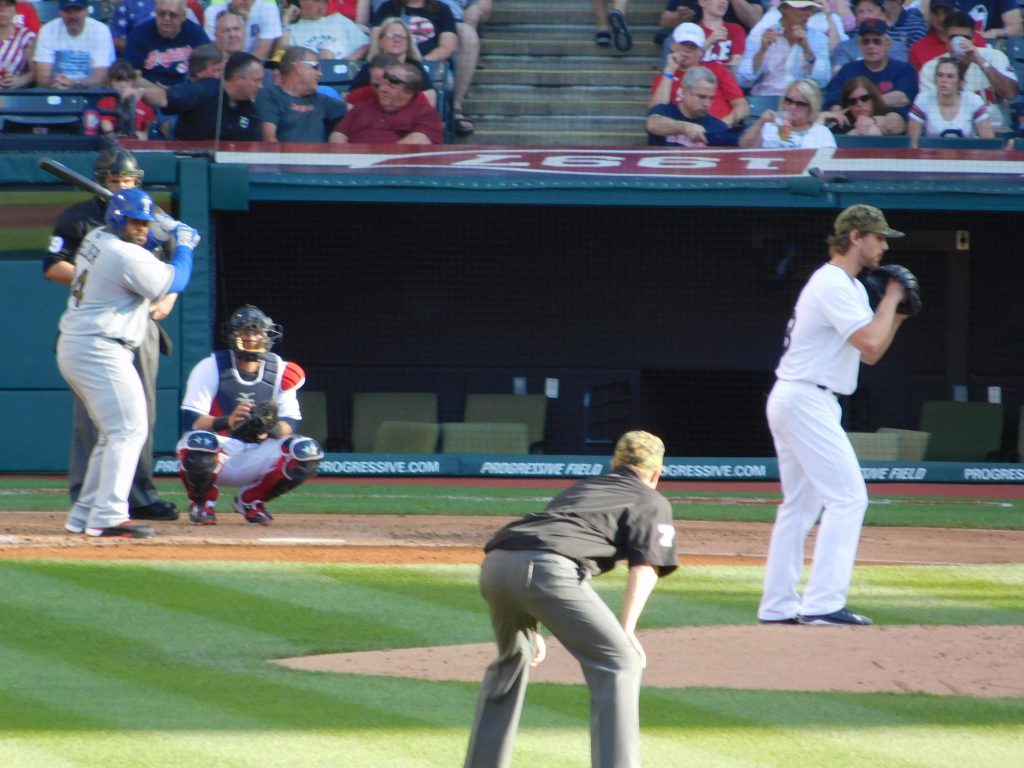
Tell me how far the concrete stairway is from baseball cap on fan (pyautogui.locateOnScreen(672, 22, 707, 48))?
3.48ft

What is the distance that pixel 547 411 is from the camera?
1341cm

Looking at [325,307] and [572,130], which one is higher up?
[572,130]

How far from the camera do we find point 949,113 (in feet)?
39.5

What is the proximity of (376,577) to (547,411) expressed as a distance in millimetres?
6618

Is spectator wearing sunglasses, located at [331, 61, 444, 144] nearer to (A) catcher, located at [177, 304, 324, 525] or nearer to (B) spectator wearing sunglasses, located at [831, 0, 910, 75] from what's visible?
(B) spectator wearing sunglasses, located at [831, 0, 910, 75]

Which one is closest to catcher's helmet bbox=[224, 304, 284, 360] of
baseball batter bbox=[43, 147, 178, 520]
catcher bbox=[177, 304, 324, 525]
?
catcher bbox=[177, 304, 324, 525]

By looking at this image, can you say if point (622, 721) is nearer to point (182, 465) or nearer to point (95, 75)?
point (182, 465)

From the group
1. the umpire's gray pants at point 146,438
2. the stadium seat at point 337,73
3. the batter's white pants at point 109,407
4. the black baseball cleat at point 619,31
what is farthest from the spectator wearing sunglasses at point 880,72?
the batter's white pants at point 109,407

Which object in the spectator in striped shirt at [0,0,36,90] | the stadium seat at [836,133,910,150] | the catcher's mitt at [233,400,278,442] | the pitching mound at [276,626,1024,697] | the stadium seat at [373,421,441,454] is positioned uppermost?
the spectator in striped shirt at [0,0,36,90]

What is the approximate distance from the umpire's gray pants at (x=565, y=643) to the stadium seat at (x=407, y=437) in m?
8.55

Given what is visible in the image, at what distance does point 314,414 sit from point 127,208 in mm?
5695

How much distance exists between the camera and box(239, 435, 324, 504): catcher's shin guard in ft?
25.6

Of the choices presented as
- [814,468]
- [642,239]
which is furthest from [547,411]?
[814,468]

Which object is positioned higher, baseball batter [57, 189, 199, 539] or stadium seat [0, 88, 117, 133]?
stadium seat [0, 88, 117, 133]
